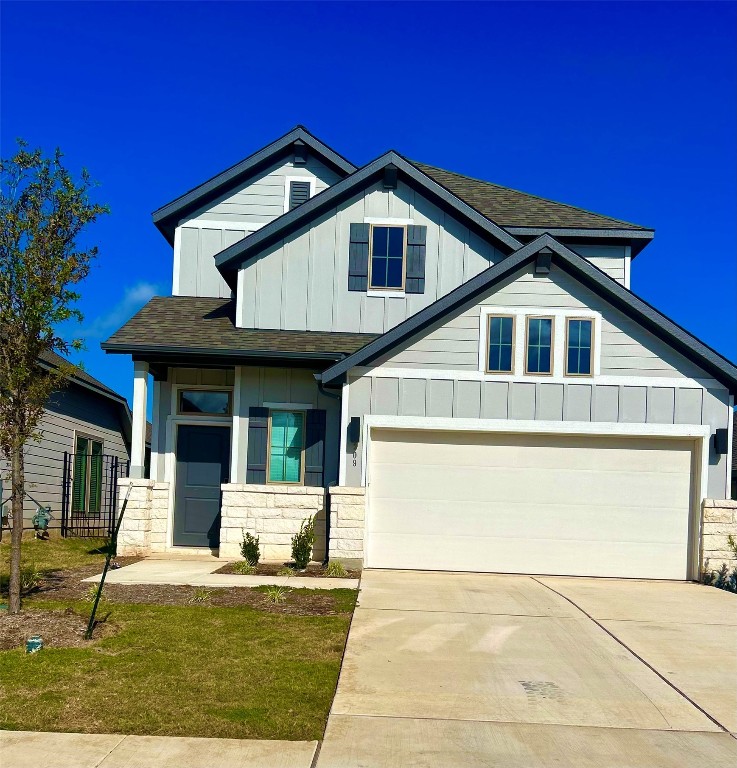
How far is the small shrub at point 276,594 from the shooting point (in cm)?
994

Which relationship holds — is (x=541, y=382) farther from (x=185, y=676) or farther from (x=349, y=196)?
(x=185, y=676)

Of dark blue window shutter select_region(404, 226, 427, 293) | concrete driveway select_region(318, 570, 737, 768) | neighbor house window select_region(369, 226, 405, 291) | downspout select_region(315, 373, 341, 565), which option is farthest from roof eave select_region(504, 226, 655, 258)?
concrete driveway select_region(318, 570, 737, 768)

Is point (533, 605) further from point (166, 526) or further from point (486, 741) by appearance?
point (166, 526)

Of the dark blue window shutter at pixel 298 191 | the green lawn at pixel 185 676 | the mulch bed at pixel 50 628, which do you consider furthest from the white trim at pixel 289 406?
the mulch bed at pixel 50 628

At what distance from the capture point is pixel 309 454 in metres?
14.6

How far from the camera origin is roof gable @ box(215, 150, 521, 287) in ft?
49.6

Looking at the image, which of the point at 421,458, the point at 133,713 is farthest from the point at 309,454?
the point at 133,713

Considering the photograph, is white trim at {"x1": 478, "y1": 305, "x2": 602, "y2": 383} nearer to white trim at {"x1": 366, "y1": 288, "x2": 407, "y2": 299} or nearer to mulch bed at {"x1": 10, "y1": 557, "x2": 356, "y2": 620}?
white trim at {"x1": 366, "y1": 288, "x2": 407, "y2": 299}

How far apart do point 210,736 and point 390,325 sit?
10.5 m

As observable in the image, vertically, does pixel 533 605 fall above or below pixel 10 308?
below

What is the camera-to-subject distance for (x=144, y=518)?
14.4 metres

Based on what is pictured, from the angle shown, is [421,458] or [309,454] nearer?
[421,458]

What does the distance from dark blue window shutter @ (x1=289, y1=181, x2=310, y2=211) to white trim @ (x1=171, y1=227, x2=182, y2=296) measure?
2.45 metres

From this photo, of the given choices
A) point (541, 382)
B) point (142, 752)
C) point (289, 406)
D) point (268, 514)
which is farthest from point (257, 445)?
point (142, 752)
